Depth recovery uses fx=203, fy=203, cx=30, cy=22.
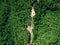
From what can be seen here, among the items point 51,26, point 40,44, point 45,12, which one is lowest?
point 40,44

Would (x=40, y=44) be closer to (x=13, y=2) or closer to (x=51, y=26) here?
(x=51, y=26)

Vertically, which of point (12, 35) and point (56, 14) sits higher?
point (56, 14)

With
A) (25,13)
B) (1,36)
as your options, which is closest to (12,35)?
(1,36)

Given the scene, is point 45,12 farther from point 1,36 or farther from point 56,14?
point 1,36

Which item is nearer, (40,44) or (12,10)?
(40,44)

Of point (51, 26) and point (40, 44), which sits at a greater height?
point (51, 26)

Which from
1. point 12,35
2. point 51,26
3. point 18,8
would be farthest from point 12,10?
point 51,26
